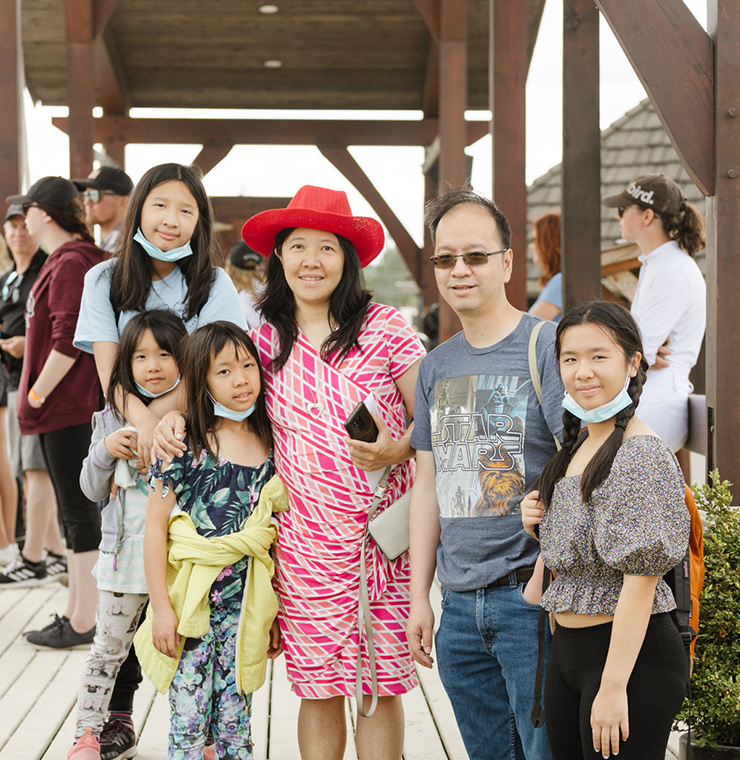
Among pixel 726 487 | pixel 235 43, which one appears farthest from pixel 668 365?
pixel 235 43

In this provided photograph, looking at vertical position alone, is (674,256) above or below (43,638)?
above

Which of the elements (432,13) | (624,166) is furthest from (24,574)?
(624,166)

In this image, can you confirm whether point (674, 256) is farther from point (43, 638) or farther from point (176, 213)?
point (43, 638)

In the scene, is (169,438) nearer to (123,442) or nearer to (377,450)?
(123,442)

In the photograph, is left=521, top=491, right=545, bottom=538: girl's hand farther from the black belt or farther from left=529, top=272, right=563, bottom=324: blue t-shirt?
left=529, top=272, right=563, bottom=324: blue t-shirt

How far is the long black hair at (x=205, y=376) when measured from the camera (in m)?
2.49

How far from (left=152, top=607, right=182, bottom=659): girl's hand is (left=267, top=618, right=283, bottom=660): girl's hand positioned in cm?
24

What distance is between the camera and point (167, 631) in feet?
8.07

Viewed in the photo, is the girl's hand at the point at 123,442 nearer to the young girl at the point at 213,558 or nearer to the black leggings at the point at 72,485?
the young girl at the point at 213,558

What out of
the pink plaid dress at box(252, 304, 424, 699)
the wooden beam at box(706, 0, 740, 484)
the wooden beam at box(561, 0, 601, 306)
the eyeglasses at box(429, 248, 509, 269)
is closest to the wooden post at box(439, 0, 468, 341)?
the wooden beam at box(561, 0, 601, 306)

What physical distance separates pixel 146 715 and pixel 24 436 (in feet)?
6.77

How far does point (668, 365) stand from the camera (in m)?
3.88

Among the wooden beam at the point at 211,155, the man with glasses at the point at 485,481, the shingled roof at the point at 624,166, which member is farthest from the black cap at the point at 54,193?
the shingled roof at the point at 624,166

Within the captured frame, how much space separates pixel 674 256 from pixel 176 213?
6.92ft
